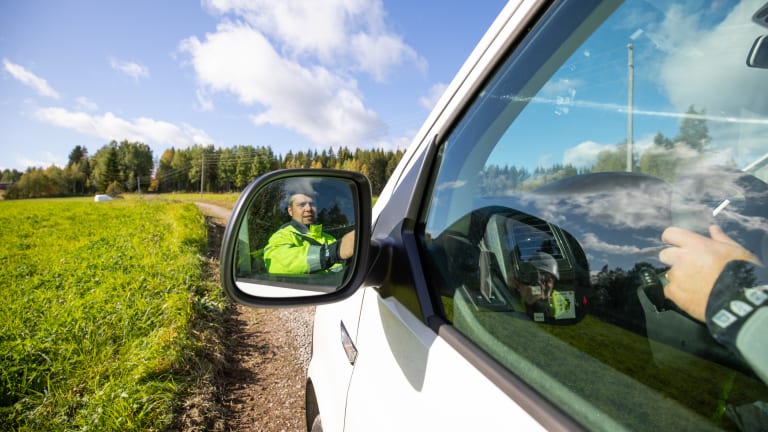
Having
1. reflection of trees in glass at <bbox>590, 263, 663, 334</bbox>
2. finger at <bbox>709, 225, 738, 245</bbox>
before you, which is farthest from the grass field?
finger at <bbox>709, 225, 738, 245</bbox>

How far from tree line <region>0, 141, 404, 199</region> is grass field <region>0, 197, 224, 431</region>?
71.2 meters

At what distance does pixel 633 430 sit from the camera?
581 mm

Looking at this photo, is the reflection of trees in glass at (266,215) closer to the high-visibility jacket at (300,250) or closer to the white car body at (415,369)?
the high-visibility jacket at (300,250)

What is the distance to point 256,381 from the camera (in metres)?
4.19

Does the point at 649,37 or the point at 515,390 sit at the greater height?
the point at 649,37

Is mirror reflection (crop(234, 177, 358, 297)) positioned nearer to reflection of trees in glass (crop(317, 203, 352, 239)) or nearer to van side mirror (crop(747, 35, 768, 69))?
reflection of trees in glass (crop(317, 203, 352, 239))

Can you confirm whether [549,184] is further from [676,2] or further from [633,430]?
[633,430]

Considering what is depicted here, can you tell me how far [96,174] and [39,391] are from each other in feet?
387

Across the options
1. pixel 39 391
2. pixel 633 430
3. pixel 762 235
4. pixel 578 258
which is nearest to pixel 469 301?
pixel 578 258

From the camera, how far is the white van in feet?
2.03

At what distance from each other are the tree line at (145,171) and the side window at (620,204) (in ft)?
254

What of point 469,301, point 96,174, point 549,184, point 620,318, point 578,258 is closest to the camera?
point 620,318

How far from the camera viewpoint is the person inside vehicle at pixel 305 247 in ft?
4.22

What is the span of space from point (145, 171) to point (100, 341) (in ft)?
384
